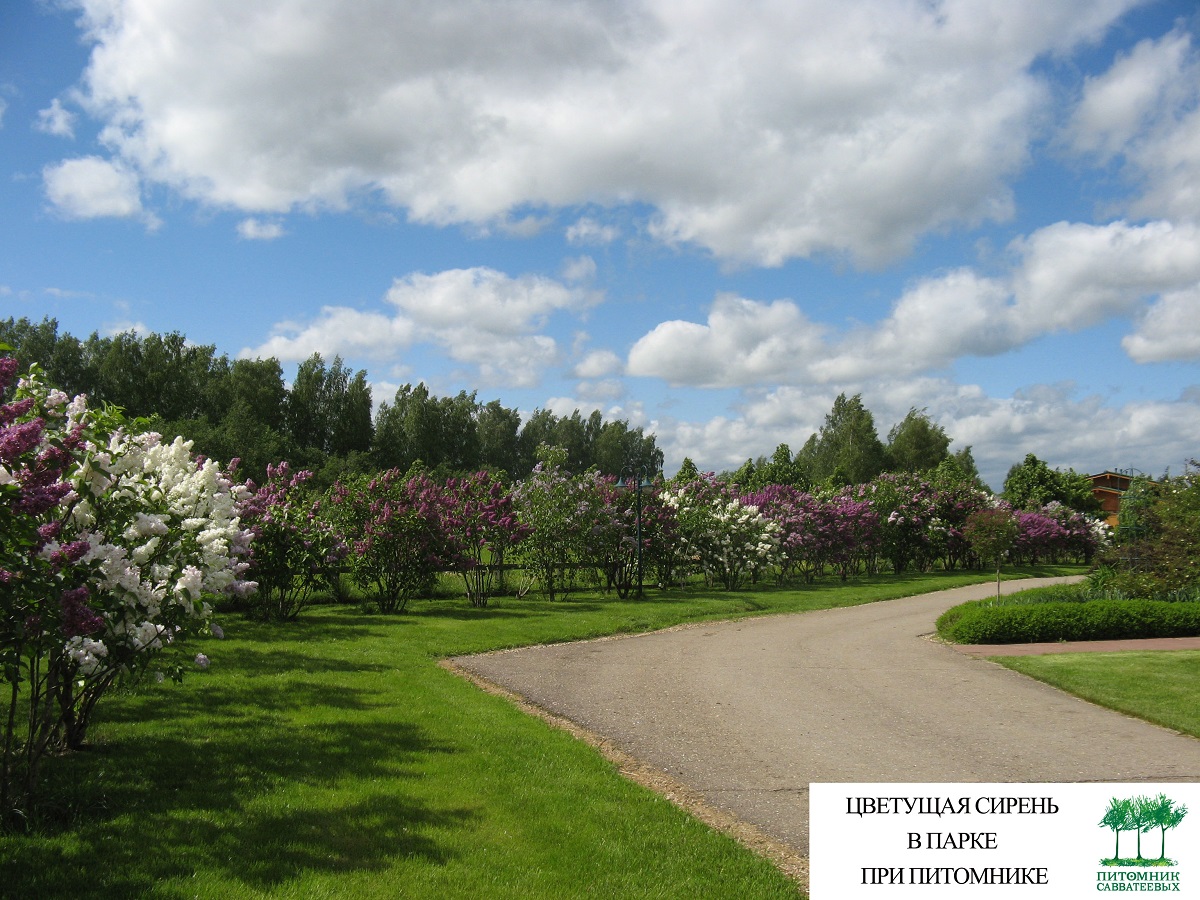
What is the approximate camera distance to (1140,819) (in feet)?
15.5

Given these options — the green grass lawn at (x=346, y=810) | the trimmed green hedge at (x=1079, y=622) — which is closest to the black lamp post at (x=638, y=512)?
the trimmed green hedge at (x=1079, y=622)

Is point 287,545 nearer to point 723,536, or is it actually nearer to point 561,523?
point 561,523

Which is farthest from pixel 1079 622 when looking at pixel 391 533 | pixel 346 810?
pixel 346 810

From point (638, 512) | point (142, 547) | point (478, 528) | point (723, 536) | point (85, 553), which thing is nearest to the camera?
point (85, 553)

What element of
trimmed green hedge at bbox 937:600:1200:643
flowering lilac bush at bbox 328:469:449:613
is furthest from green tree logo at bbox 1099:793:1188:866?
flowering lilac bush at bbox 328:469:449:613

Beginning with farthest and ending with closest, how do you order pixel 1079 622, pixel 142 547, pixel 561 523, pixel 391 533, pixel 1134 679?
pixel 561 523 < pixel 391 533 < pixel 1079 622 < pixel 1134 679 < pixel 142 547

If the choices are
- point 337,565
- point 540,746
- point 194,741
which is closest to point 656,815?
point 540,746

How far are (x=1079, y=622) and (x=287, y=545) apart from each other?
1438 cm

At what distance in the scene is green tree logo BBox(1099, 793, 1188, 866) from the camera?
451cm

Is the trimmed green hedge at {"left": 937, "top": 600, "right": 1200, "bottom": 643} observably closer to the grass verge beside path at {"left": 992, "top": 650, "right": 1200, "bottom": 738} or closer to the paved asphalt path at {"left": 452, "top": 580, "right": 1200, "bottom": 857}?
the paved asphalt path at {"left": 452, "top": 580, "right": 1200, "bottom": 857}

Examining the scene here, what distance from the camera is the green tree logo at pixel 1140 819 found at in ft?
14.8

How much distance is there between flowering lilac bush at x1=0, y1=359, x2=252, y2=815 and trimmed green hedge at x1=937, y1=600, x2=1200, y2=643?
1314 centimetres

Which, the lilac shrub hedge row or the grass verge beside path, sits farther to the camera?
the lilac shrub hedge row

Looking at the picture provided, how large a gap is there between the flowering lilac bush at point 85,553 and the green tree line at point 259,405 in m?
33.4
